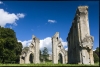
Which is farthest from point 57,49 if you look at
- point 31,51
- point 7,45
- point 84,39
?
point 84,39

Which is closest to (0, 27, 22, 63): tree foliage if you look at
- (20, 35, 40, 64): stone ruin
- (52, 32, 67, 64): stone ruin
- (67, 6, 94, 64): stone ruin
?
(20, 35, 40, 64): stone ruin

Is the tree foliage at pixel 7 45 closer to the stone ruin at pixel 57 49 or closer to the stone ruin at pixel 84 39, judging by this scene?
the stone ruin at pixel 57 49

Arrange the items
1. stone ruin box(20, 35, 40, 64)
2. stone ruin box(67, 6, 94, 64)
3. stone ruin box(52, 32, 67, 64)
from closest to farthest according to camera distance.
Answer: stone ruin box(67, 6, 94, 64) → stone ruin box(52, 32, 67, 64) → stone ruin box(20, 35, 40, 64)

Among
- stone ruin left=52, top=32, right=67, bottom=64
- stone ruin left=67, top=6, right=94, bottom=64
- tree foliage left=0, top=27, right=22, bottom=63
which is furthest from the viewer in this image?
tree foliage left=0, top=27, right=22, bottom=63

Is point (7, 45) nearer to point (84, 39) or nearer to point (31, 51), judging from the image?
point (31, 51)

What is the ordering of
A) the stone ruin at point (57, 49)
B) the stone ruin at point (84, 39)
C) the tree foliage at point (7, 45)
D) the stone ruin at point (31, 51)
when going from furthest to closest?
1. the stone ruin at point (31, 51)
2. the tree foliage at point (7, 45)
3. the stone ruin at point (57, 49)
4. the stone ruin at point (84, 39)

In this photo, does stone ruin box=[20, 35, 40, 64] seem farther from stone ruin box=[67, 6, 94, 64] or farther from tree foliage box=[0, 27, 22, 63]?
stone ruin box=[67, 6, 94, 64]

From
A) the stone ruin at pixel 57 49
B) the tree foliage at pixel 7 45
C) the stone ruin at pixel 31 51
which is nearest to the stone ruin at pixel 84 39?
the stone ruin at pixel 57 49

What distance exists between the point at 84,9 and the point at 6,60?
90.3ft

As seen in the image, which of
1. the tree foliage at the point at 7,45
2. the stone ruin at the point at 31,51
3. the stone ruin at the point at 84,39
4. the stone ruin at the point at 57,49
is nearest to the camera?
the stone ruin at the point at 84,39

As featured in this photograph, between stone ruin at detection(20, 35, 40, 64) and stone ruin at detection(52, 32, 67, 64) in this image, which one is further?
stone ruin at detection(20, 35, 40, 64)

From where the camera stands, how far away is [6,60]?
45.7 m

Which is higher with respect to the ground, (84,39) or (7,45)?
(7,45)

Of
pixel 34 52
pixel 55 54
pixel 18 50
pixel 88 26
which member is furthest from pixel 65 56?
pixel 88 26
